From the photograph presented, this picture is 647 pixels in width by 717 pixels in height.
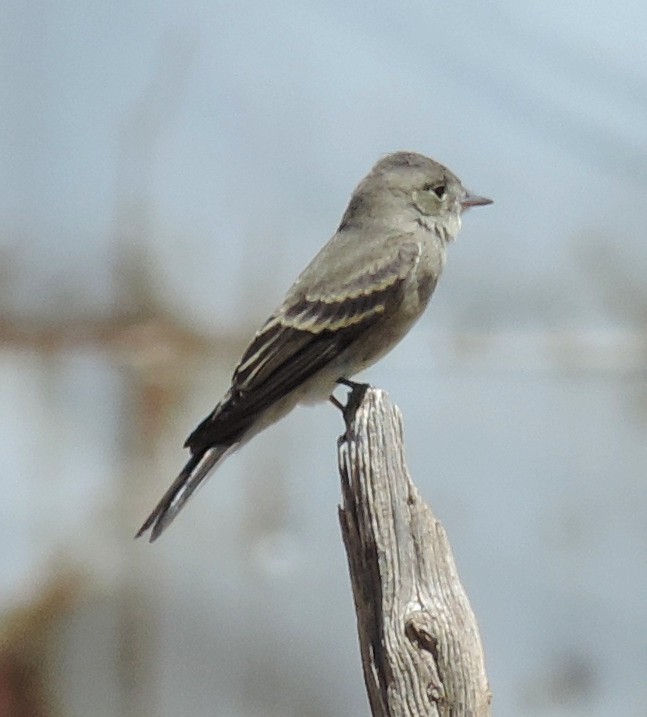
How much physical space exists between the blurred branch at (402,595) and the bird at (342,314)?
2.68 ft

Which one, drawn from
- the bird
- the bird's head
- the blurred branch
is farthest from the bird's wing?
the blurred branch

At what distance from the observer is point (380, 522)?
7.80ft

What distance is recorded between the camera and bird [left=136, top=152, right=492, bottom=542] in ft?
10.8

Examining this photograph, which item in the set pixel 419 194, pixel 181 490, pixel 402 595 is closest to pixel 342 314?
pixel 419 194

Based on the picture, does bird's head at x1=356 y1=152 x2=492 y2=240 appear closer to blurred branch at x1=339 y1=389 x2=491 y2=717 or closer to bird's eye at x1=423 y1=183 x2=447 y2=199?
bird's eye at x1=423 y1=183 x2=447 y2=199

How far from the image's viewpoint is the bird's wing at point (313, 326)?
3348 mm

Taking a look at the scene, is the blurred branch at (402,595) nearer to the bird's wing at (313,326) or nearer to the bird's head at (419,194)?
the bird's wing at (313,326)

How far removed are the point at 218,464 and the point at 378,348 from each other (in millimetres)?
574

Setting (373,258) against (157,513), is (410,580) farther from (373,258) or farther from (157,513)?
(373,258)

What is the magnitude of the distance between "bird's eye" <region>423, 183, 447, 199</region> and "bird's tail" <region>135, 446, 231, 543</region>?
1.07 m

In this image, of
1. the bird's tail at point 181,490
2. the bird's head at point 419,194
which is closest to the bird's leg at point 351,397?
the bird's tail at point 181,490

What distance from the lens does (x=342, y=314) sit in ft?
11.4

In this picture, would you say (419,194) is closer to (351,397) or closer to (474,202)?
(474,202)

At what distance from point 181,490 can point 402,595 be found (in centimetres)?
97
